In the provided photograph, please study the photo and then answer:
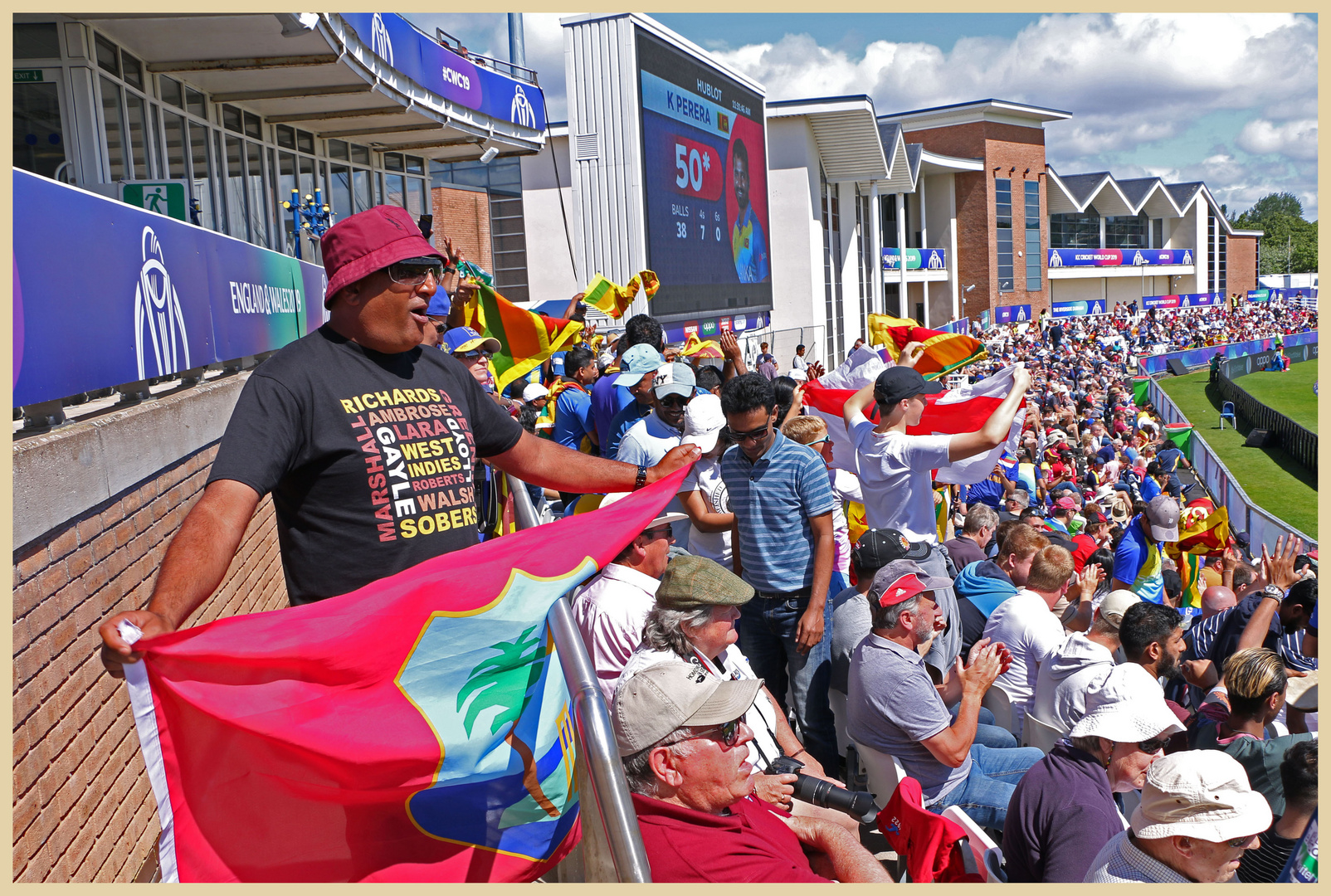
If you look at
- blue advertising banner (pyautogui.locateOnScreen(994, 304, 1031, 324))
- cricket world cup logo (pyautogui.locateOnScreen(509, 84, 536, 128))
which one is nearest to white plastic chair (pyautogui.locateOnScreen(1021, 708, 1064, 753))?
cricket world cup logo (pyautogui.locateOnScreen(509, 84, 536, 128))

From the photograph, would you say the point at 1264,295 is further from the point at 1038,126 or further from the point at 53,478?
the point at 53,478

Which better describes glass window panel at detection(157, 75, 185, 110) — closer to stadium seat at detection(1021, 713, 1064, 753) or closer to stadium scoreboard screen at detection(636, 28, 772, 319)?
stadium scoreboard screen at detection(636, 28, 772, 319)

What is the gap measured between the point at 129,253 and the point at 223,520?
8.69 ft

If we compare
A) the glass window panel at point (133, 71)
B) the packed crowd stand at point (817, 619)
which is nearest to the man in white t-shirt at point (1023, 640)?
the packed crowd stand at point (817, 619)

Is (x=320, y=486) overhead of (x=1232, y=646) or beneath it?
overhead

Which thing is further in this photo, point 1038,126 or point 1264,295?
point 1264,295

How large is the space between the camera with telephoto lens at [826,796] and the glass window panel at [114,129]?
9.21 meters

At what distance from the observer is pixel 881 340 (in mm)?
8680

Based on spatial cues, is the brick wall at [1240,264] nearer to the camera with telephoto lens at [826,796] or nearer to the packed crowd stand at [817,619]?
the packed crowd stand at [817,619]

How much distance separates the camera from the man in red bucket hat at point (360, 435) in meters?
2.38

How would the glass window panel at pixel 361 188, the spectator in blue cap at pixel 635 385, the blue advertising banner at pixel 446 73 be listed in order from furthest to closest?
1. the glass window panel at pixel 361 188
2. the blue advertising banner at pixel 446 73
3. the spectator in blue cap at pixel 635 385

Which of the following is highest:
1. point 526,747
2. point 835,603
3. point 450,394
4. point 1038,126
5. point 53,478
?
point 1038,126

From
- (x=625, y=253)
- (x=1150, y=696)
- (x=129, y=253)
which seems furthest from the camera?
(x=625, y=253)

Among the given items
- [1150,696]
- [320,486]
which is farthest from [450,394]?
[1150,696]
